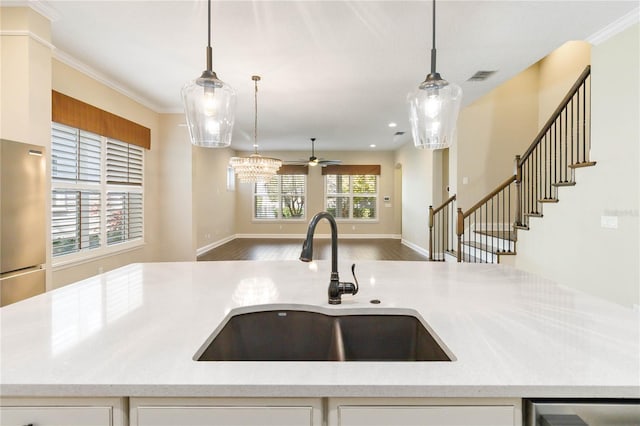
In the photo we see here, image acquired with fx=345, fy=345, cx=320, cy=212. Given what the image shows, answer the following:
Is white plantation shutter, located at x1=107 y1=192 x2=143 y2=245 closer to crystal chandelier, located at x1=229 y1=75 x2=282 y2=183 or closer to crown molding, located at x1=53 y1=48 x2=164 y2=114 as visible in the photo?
crown molding, located at x1=53 y1=48 x2=164 y2=114

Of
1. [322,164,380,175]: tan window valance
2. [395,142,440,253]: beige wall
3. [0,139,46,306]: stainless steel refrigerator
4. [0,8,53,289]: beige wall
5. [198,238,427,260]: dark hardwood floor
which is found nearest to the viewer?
[0,139,46,306]: stainless steel refrigerator

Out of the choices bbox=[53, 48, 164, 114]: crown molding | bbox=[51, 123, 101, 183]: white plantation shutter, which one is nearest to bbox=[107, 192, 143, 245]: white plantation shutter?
bbox=[51, 123, 101, 183]: white plantation shutter

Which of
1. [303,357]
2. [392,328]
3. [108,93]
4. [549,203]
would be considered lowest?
[303,357]

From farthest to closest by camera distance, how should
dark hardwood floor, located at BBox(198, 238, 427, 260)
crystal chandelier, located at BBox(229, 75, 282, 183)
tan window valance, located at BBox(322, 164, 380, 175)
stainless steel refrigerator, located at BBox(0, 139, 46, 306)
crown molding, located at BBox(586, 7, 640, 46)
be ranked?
tan window valance, located at BBox(322, 164, 380, 175)
dark hardwood floor, located at BBox(198, 238, 427, 260)
crystal chandelier, located at BBox(229, 75, 282, 183)
crown molding, located at BBox(586, 7, 640, 46)
stainless steel refrigerator, located at BBox(0, 139, 46, 306)

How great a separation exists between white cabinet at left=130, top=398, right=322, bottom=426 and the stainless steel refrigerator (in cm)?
246

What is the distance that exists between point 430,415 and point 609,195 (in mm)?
3589

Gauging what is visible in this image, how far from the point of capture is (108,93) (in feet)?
15.4

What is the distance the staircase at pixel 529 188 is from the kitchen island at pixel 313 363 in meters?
3.14

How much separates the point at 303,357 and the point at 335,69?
11.7 feet

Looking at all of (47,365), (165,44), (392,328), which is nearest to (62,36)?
(165,44)

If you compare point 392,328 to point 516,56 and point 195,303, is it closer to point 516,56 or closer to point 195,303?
point 195,303

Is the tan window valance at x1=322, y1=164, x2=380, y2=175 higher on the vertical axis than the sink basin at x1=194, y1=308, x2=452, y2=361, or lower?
higher

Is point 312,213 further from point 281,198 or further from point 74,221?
point 74,221

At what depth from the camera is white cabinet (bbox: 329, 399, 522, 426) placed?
784mm
